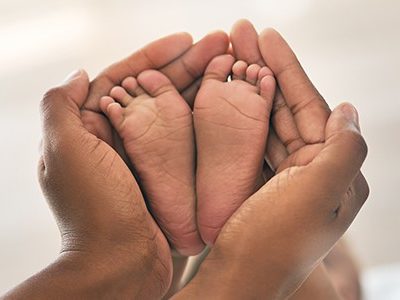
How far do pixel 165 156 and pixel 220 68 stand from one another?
5.9 inches

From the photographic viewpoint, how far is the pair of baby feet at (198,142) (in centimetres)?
96

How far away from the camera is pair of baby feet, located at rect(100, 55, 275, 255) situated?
0.96 meters

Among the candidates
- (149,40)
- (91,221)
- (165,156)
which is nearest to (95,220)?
(91,221)

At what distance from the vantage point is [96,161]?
94 cm

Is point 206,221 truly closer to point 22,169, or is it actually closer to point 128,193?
point 128,193

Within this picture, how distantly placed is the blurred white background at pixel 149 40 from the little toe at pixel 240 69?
355 mm

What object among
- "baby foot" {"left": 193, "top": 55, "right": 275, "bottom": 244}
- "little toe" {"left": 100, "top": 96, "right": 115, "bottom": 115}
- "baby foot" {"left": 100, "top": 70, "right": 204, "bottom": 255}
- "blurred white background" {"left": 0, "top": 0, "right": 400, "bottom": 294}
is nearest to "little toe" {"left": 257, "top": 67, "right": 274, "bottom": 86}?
"baby foot" {"left": 193, "top": 55, "right": 275, "bottom": 244}

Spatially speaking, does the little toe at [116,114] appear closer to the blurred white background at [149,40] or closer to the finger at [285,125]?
the finger at [285,125]

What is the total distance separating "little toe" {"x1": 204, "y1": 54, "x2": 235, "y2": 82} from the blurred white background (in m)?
0.35

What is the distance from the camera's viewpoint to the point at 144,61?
1065 millimetres

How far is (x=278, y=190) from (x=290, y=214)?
38 mm

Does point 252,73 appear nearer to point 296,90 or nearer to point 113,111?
point 296,90

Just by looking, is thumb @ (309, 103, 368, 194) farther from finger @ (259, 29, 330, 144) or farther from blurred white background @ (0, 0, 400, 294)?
blurred white background @ (0, 0, 400, 294)

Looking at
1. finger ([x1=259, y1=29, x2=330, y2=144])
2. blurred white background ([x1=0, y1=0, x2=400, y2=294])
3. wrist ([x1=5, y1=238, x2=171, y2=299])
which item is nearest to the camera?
wrist ([x1=5, y1=238, x2=171, y2=299])
